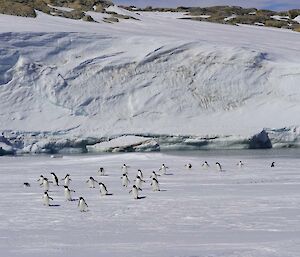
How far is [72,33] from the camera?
108 feet

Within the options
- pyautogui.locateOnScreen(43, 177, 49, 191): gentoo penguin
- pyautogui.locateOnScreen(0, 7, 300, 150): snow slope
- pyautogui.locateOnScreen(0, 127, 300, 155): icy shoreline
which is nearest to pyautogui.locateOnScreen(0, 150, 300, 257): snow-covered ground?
pyautogui.locateOnScreen(43, 177, 49, 191): gentoo penguin

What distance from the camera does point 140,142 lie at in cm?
2833

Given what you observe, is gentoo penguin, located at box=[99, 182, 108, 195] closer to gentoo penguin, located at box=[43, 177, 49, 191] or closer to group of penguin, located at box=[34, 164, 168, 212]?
group of penguin, located at box=[34, 164, 168, 212]

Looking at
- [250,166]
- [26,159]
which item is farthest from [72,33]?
[250,166]

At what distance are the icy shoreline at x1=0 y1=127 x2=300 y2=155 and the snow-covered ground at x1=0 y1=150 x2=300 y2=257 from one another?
10262 millimetres

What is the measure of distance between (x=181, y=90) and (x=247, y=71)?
3.06m

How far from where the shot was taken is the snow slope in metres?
29.8

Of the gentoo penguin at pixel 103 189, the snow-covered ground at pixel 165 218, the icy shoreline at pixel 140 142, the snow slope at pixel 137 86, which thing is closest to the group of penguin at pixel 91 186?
the gentoo penguin at pixel 103 189

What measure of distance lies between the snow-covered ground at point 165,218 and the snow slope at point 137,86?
11.7 metres

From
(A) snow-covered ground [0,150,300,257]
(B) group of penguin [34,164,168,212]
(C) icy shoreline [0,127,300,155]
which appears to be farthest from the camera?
(C) icy shoreline [0,127,300,155]

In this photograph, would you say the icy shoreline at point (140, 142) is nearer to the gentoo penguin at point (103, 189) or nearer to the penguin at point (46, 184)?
the penguin at point (46, 184)

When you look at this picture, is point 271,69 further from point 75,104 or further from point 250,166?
point 250,166

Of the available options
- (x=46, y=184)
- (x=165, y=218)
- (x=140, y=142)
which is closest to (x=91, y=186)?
(x=46, y=184)

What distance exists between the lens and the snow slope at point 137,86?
29.8 m
